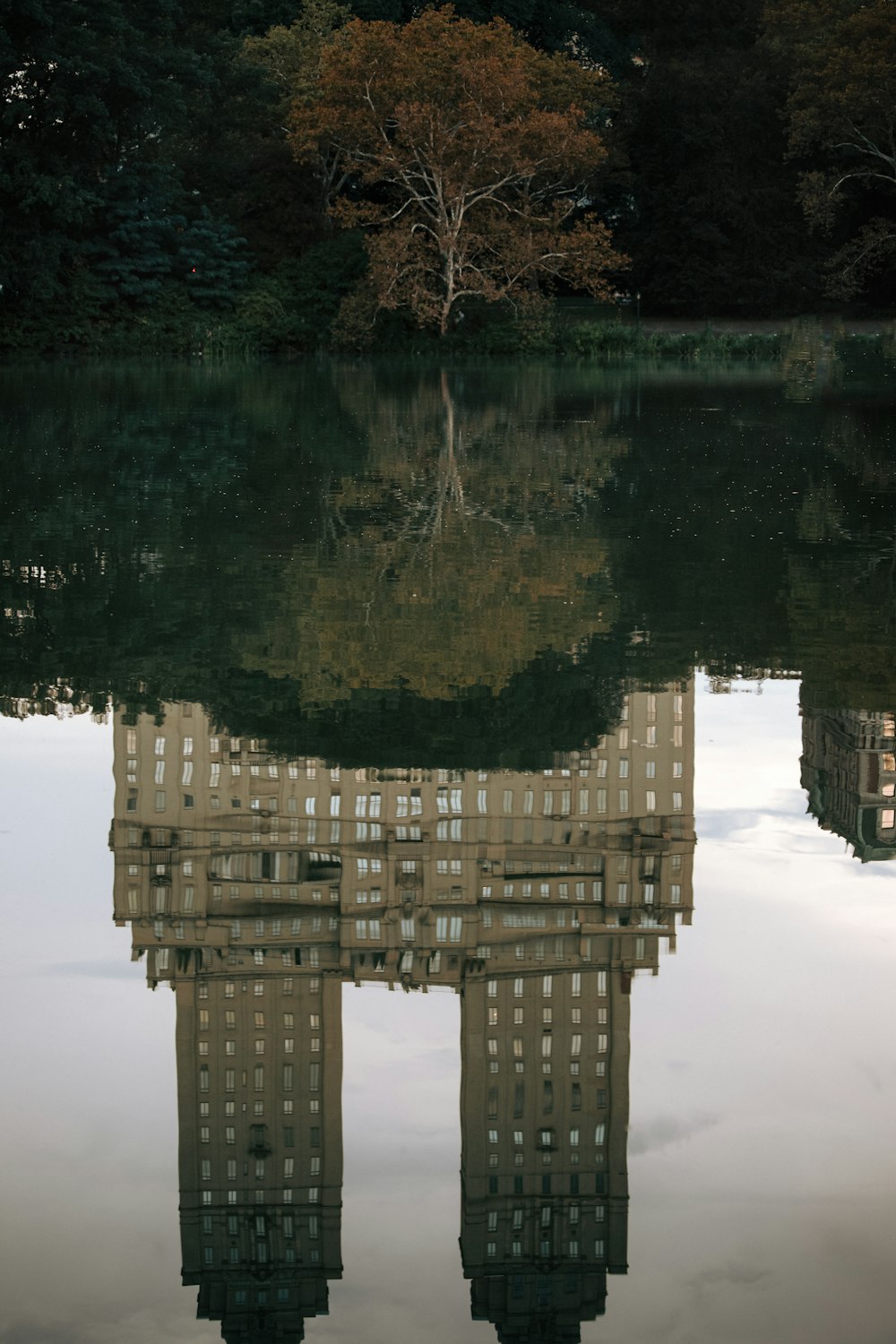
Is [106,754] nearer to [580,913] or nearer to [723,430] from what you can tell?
[580,913]

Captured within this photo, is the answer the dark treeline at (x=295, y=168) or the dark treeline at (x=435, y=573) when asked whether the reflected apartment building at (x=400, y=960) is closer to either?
the dark treeline at (x=435, y=573)

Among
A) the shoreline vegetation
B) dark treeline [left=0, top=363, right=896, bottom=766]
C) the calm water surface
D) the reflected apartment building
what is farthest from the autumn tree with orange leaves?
the reflected apartment building

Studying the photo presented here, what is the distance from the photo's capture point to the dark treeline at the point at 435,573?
727 cm

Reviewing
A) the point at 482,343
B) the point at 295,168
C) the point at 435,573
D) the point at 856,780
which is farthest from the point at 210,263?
the point at 856,780

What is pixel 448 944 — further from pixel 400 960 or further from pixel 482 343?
pixel 482 343

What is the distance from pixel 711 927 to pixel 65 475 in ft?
39.1

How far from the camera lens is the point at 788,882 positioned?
16.4 feet

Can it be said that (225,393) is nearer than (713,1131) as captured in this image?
No

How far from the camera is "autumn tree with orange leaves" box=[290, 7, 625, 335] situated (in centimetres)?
3981

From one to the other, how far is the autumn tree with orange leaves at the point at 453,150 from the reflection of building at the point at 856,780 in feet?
114

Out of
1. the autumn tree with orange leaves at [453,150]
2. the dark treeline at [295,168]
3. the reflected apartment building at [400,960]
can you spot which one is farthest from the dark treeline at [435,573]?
the dark treeline at [295,168]

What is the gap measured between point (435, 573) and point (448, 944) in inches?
237

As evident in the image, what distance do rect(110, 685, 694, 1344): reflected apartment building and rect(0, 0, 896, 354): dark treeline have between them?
3546cm

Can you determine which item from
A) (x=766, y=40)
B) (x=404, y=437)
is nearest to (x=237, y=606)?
(x=404, y=437)
